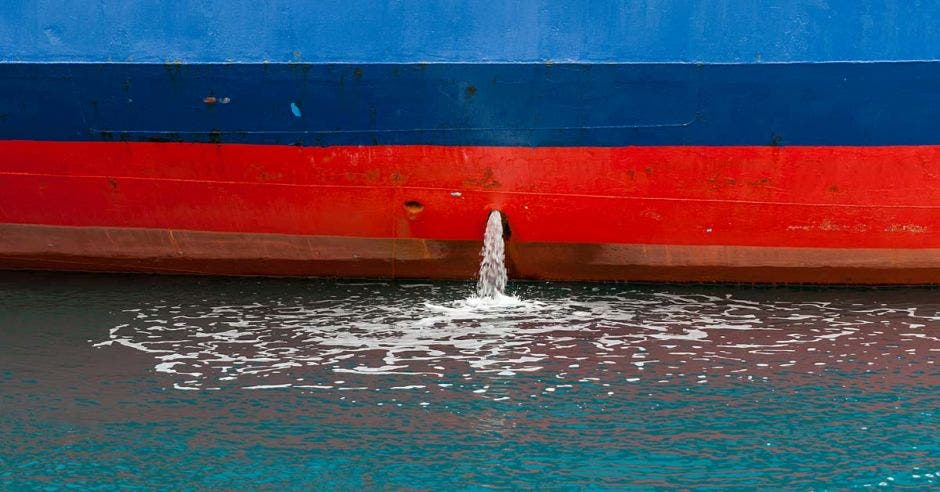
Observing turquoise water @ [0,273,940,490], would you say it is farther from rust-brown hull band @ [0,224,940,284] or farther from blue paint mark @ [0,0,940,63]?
blue paint mark @ [0,0,940,63]

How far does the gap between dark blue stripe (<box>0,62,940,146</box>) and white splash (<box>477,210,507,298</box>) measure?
0.57 meters

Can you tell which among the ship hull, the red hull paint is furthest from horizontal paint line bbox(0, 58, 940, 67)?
the red hull paint

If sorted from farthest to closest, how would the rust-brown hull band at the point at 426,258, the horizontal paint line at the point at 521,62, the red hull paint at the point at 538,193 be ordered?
1. the rust-brown hull band at the point at 426,258
2. the red hull paint at the point at 538,193
3. the horizontal paint line at the point at 521,62

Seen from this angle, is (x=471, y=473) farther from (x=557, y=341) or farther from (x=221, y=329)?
(x=221, y=329)

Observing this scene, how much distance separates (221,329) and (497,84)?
230 cm

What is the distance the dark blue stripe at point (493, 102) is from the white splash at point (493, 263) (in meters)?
0.57

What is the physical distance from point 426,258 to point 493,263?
51 cm

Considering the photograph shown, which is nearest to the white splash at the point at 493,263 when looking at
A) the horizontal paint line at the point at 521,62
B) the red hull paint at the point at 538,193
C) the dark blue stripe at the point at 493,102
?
the red hull paint at the point at 538,193

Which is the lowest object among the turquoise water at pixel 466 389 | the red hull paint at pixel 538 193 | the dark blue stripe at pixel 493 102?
the turquoise water at pixel 466 389

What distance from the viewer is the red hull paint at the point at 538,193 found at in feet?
22.0

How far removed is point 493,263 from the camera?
273 inches

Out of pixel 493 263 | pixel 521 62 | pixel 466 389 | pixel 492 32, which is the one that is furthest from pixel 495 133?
pixel 466 389

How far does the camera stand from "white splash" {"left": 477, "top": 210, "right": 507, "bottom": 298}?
680 cm

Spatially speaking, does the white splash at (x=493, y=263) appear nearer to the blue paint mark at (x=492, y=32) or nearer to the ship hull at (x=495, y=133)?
the ship hull at (x=495, y=133)
